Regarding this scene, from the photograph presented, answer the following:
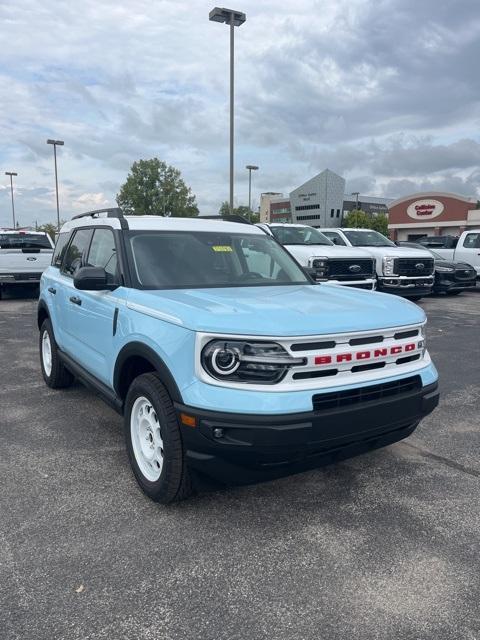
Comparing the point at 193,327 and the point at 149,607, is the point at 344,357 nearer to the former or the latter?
the point at 193,327

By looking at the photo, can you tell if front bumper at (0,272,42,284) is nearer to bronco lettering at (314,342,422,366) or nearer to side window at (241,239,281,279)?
side window at (241,239,281,279)

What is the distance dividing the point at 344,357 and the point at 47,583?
1.93m

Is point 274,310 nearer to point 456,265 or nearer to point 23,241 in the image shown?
point 23,241

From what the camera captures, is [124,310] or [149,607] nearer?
[149,607]

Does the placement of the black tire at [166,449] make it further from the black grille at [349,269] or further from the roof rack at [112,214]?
the black grille at [349,269]

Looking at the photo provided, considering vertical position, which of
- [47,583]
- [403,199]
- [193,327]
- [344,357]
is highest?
[403,199]

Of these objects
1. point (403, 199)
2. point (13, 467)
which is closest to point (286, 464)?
point (13, 467)

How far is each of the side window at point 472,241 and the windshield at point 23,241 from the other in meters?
12.5

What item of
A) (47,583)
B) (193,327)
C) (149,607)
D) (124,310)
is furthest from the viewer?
(124,310)

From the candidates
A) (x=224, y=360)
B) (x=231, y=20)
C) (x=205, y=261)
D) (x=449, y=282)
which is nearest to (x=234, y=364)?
(x=224, y=360)

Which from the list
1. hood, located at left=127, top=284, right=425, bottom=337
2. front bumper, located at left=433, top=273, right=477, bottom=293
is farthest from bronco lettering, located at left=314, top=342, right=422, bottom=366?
front bumper, located at left=433, top=273, right=477, bottom=293

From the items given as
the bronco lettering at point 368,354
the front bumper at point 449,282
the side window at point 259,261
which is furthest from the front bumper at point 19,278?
the bronco lettering at point 368,354

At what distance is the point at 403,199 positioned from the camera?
61.8 m

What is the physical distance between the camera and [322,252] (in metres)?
11.9
